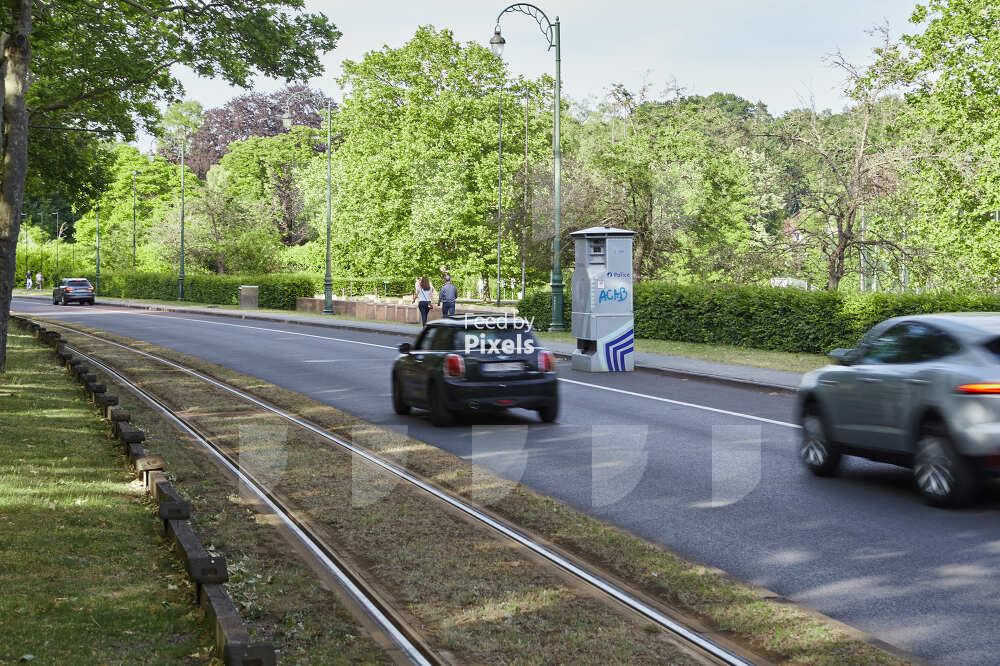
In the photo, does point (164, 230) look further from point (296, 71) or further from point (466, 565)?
point (466, 565)

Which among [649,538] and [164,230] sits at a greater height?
[164,230]

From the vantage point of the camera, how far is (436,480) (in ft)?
31.1

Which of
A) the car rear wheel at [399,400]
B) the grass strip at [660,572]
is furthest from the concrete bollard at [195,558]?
the car rear wheel at [399,400]

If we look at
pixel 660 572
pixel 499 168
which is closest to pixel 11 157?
pixel 660 572

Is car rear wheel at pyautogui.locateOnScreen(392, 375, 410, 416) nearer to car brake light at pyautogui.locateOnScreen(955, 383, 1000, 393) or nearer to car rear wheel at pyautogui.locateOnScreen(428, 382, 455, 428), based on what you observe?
car rear wheel at pyautogui.locateOnScreen(428, 382, 455, 428)

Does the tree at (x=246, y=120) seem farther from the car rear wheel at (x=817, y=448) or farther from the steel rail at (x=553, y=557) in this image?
the car rear wheel at (x=817, y=448)

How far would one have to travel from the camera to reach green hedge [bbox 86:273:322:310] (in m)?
55.3

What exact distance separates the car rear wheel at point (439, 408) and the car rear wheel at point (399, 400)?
0.99m

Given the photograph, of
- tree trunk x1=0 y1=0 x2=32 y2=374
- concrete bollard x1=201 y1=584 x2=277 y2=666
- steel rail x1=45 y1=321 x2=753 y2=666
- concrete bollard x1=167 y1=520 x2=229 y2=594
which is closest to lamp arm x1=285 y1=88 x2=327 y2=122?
tree trunk x1=0 y1=0 x2=32 y2=374

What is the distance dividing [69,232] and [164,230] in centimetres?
5353

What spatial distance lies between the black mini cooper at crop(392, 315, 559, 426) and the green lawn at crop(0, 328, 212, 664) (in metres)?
4.25

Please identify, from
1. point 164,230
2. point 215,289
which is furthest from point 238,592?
point 164,230

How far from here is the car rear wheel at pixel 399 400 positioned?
14.2 m

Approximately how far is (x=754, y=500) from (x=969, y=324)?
2327 mm
